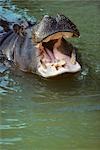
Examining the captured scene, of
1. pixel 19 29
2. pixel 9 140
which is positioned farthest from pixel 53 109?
pixel 19 29

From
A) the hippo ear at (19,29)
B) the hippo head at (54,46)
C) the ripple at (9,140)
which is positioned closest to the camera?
the ripple at (9,140)

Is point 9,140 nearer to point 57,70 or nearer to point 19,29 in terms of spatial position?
point 57,70

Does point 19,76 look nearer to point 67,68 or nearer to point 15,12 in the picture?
point 67,68

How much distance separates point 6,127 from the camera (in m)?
4.01

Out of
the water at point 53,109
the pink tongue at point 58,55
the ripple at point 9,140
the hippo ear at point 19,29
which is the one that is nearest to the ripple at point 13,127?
the water at point 53,109

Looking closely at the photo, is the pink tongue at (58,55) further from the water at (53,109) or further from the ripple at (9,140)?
the ripple at (9,140)

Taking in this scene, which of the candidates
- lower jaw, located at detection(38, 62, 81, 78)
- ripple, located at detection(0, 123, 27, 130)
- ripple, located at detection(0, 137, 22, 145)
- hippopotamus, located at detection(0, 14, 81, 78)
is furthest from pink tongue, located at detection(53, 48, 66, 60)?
ripple, located at detection(0, 137, 22, 145)

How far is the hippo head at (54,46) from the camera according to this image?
493 cm

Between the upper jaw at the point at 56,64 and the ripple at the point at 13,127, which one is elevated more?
the upper jaw at the point at 56,64

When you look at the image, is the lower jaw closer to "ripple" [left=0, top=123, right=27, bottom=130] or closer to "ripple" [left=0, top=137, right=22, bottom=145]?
"ripple" [left=0, top=123, right=27, bottom=130]

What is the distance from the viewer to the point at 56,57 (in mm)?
5246

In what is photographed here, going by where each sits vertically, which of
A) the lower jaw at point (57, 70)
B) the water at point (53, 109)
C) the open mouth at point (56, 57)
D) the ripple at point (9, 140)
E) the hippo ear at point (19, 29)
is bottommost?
the water at point (53, 109)

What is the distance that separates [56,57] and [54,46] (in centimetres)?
13

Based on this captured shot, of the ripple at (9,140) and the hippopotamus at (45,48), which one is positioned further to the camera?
the hippopotamus at (45,48)
